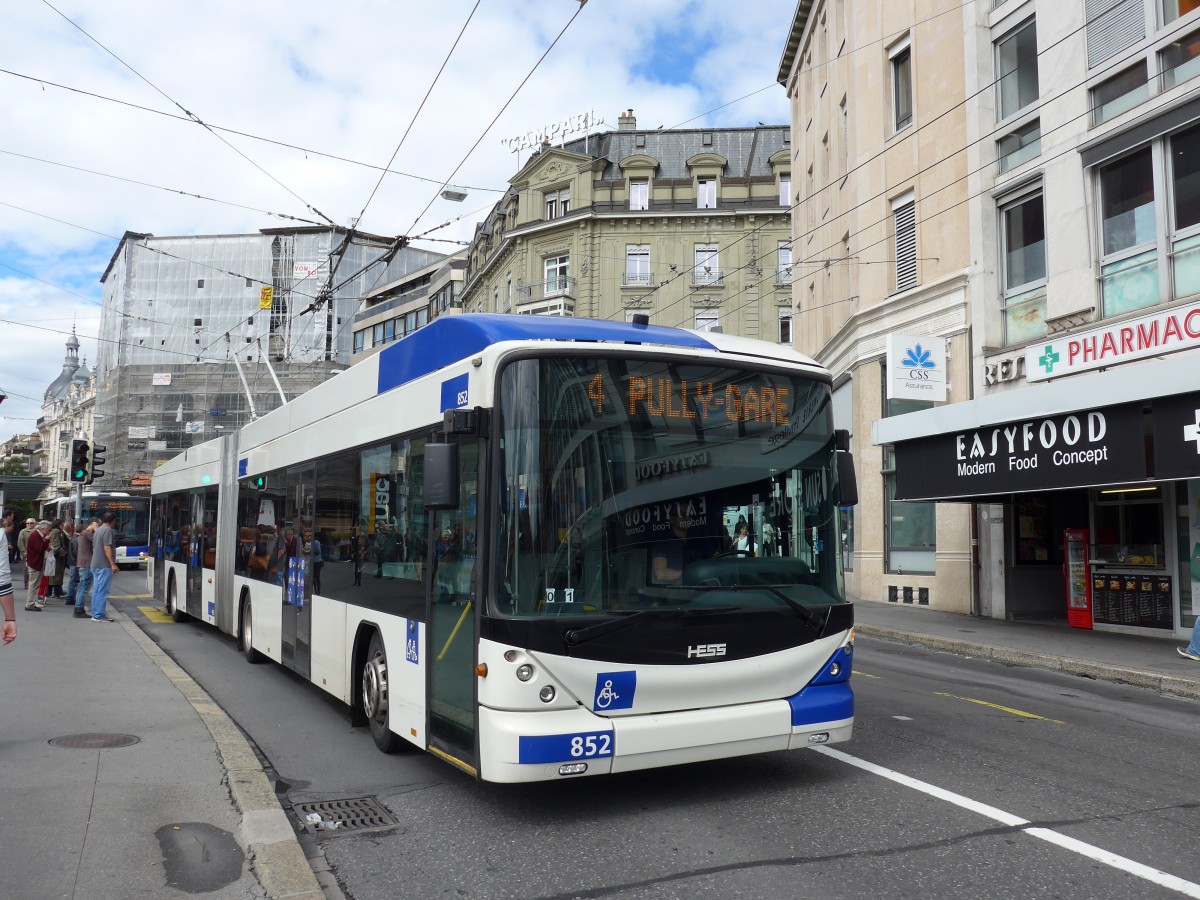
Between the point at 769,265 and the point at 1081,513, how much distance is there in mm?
26878

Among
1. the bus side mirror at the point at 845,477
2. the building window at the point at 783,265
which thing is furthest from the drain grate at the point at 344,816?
the building window at the point at 783,265

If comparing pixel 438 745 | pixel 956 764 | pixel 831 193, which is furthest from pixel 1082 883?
pixel 831 193

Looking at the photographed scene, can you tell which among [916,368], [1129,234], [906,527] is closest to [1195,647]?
[1129,234]

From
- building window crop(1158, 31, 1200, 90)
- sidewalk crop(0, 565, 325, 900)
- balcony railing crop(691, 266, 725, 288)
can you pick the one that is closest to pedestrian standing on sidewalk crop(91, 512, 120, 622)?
sidewalk crop(0, 565, 325, 900)

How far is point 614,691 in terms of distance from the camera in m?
5.39

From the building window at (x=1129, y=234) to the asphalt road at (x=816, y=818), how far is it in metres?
8.77

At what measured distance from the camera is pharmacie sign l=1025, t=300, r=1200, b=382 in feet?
46.9

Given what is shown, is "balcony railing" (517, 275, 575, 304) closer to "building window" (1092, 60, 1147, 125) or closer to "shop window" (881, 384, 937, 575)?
"shop window" (881, 384, 937, 575)

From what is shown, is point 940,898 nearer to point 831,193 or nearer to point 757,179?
point 831,193

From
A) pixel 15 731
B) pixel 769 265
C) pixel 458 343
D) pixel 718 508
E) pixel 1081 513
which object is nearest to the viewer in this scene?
pixel 718 508

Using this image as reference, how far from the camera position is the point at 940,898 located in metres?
4.26

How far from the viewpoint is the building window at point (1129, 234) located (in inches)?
602

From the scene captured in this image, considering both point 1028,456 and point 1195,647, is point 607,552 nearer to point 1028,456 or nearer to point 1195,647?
point 1195,647

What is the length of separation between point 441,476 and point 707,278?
127 ft
